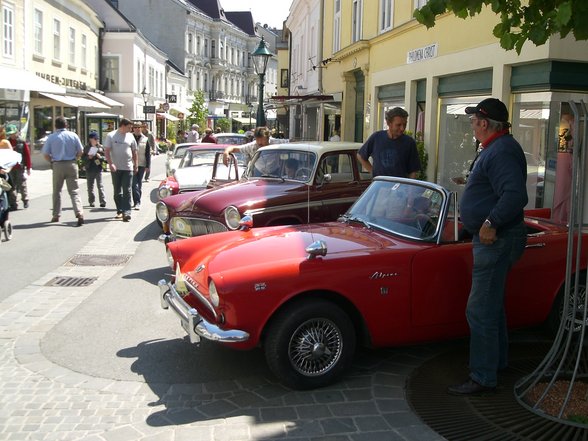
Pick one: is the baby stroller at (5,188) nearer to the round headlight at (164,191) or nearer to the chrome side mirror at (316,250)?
the round headlight at (164,191)

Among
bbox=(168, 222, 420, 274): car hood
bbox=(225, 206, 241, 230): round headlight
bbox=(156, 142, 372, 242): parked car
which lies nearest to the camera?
bbox=(168, 222, 420, 274): car hood

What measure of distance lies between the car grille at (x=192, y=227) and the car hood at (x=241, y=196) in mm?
124

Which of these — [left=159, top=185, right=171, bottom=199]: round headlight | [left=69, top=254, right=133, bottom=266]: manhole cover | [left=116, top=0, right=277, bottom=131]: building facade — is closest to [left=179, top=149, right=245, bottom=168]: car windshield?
[left=159, top=185, right=171, bottom=199]: round headlight

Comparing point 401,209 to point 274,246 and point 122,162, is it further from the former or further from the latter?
point 122,162

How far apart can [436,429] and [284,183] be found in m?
4.57

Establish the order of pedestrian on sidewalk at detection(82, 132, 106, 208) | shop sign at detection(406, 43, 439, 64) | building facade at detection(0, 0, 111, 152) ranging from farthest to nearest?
building facade at detection(0, 0, 111, 152), pedestrian on sidewalk at detection(82, 132, 106, 208), shop sign at detection(406, 43, 439, 64)

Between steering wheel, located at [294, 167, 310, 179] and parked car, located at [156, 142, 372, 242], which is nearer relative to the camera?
parked car, located at [156, 142, 372, 242]

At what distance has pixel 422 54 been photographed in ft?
47.0

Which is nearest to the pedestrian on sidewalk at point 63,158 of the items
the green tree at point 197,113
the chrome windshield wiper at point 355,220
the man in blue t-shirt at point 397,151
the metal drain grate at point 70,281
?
the metal drain grate at point 70,281

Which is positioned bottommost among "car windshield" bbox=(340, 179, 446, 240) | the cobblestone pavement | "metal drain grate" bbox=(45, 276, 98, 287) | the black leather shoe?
the cobblestone pavement

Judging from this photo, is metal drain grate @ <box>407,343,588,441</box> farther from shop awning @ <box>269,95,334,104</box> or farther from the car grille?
shop awning @ <box>269,95,334,104</box>

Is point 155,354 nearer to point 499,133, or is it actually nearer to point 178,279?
point 178,279

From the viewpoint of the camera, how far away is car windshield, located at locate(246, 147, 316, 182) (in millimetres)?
8211

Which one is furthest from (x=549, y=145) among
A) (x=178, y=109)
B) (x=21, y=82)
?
(x=178, y=109)
